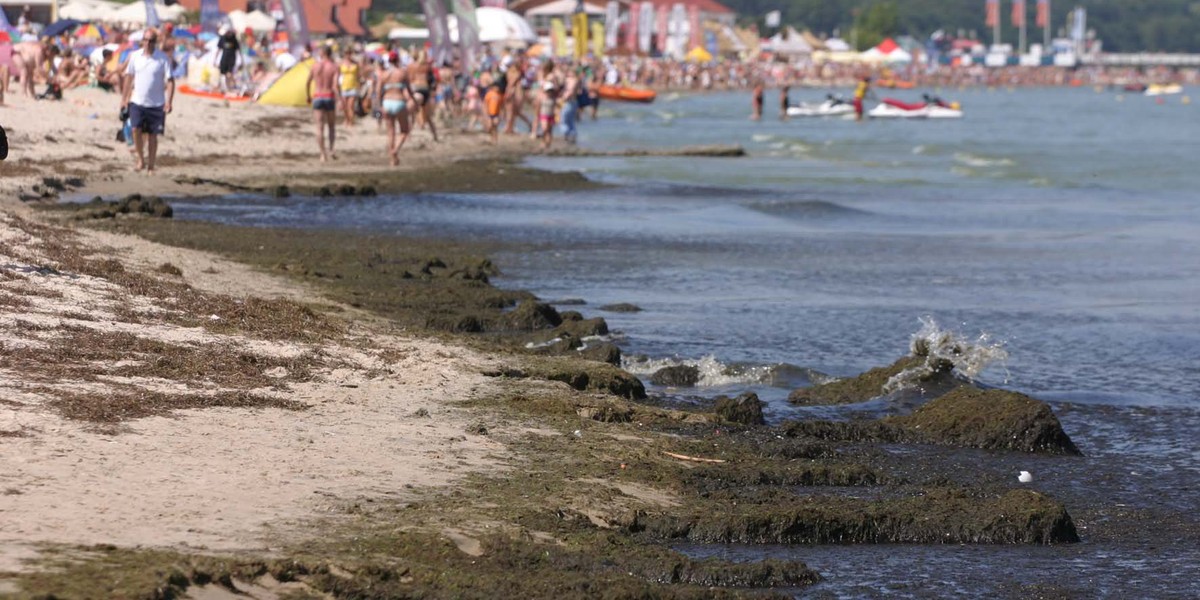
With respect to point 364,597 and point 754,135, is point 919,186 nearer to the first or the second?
point 754,135

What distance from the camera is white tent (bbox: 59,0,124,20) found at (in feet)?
165

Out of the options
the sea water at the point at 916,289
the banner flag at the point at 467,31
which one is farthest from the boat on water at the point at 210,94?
the sea water at the point at 916,289

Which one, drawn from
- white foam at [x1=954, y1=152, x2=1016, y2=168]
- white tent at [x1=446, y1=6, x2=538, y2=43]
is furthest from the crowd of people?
white foam at [x1=954, y1=152, x2=1016, y2=168]

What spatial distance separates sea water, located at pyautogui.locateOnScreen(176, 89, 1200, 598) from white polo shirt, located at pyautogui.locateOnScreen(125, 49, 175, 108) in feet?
3.85

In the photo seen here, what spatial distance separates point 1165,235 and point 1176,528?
14.4m

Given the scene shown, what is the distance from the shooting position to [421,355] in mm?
9211

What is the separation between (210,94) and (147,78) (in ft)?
70.7

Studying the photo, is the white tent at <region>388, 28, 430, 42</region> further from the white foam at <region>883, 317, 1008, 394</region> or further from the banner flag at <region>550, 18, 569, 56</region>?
the white foam at <region>883, 317, 1008, 394</region>

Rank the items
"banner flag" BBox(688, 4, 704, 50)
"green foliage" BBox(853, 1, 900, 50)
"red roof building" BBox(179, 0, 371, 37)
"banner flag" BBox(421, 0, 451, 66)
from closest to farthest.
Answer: "banner flag" BBox(421, 0, 451, 66), "red roof building" BBox(179, 0, 371, 37), "banner flag" BBox(688, 4, 704, 50), "green foliage" BBox(853, 1, 900, 50)

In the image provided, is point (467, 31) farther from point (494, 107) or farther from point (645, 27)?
point (645, 27)

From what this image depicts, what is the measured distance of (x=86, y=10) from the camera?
5066cm

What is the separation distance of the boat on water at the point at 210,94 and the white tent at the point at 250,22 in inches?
621

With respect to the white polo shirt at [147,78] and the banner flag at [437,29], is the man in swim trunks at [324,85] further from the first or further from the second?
the banner flag at [437,29]

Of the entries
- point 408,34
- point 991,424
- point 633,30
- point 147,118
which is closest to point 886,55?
point 633,30
